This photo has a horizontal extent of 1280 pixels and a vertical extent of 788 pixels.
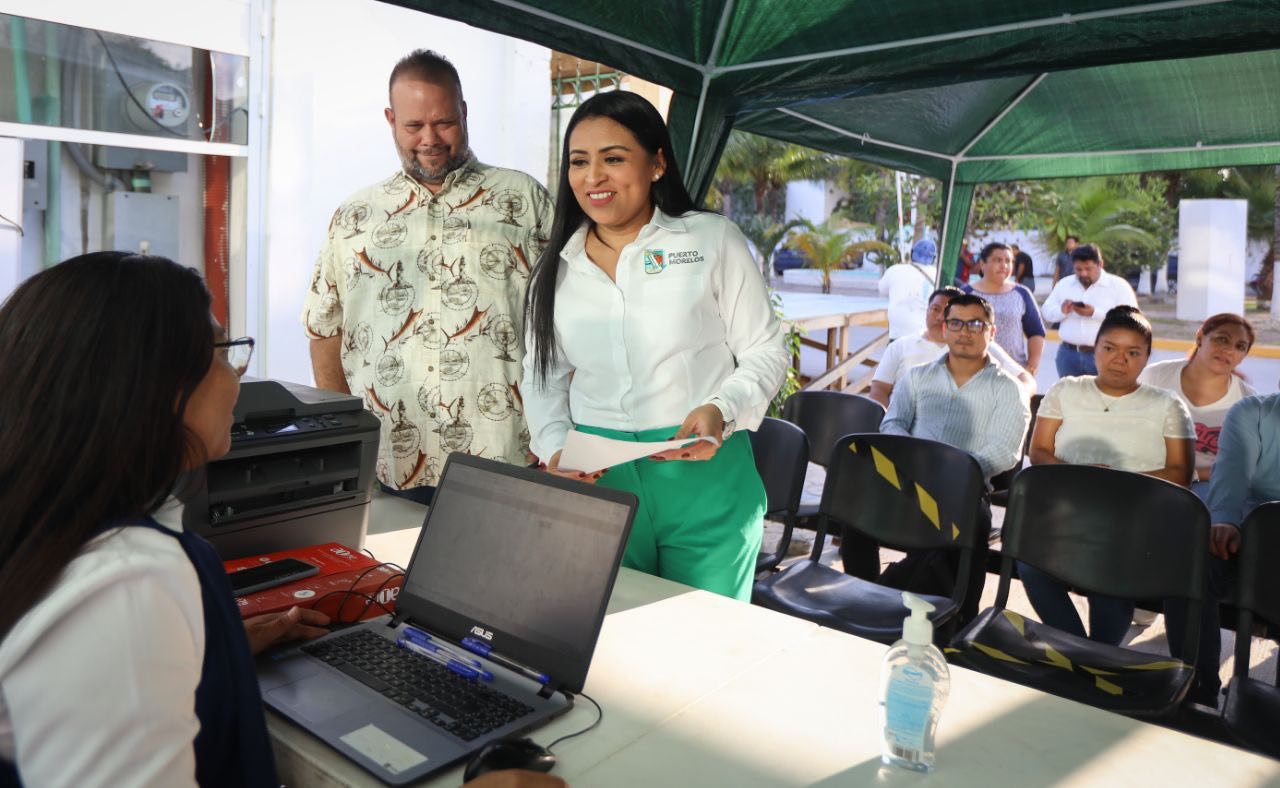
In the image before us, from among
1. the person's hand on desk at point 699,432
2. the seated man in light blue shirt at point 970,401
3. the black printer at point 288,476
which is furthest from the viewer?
the seated man in light blue shirt at point 970,401

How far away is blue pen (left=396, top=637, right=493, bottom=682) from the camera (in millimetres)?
1282

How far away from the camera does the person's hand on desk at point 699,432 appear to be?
5.73 ft

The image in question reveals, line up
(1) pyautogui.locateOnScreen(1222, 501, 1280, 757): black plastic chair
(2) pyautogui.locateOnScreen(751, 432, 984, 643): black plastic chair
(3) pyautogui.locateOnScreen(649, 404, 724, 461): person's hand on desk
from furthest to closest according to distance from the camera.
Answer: (2) pyautogui.locateOnScreen(751, 432, 984, 643): black plastic chair → (1) pyautogui.locateOnScreen(1222, 501, 1280, 757): black plastic chair → (3) pyautogui.locateOnScreen(649, 404, 724, 461): person's hand on desk

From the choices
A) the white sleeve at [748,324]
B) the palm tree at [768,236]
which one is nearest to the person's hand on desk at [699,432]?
the white sleeve at [748,324]

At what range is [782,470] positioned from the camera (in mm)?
3393

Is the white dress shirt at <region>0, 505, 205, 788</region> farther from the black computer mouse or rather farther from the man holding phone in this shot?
the man holding phone

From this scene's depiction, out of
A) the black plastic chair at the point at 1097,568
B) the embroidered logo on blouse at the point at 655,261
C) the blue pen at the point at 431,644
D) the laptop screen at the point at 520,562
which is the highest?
the embroidered logo on blouse at the point at 655,261

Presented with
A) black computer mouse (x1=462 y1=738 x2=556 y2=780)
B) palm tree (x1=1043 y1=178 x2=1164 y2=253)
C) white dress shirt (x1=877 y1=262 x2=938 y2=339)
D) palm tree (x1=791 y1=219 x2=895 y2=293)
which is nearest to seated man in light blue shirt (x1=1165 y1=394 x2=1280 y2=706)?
black computer mouse (x1=462 y1=738 x2=556 y2=780)

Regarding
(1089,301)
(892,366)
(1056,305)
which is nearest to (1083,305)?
(1089,301)

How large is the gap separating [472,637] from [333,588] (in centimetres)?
35

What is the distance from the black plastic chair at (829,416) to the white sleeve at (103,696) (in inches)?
138

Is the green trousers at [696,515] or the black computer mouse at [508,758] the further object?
the green trousers at [696,515]

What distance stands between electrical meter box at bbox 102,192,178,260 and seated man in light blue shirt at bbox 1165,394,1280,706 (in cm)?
471

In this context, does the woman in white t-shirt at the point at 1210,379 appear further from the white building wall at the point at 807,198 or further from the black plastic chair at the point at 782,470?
the white building wall at the point at 807,198
